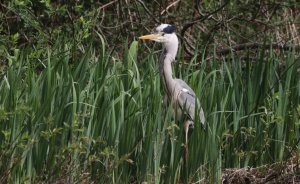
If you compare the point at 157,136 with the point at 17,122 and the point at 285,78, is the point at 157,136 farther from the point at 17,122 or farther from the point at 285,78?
the point at 285,78

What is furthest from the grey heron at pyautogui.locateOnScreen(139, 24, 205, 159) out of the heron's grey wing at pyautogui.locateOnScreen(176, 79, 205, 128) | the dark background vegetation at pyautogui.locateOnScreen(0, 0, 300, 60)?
the dark background vegetation at pyautogui.locateOnScreen(0, 0, 300, 60)

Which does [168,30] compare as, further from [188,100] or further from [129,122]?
[129,122]

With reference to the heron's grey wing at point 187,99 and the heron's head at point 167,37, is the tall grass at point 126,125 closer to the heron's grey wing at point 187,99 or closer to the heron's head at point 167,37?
the heron's grey wing at point 187,99

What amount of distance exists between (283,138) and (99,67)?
136 centimetres

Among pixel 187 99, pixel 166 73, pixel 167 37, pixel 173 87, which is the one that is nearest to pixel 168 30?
pixel 167 37

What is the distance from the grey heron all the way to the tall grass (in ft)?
0.32

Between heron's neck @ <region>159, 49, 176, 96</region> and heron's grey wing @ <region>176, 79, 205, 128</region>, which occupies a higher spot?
heron's neck @ <region>159, 49, 176, 96</region>

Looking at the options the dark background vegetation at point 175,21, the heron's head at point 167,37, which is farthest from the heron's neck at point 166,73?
the dark background vegetation at point 175,21

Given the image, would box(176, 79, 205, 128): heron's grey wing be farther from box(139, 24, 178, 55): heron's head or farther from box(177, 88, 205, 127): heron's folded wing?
box(139, 24, 178, 55): heron's head

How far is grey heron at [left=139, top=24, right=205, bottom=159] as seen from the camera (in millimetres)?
5926

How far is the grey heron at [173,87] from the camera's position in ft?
19.4

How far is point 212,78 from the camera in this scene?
6508 millimetres

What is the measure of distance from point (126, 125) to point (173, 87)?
Answer: 0.83 m

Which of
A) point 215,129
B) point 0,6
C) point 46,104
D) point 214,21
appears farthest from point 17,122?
point 214,21
